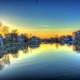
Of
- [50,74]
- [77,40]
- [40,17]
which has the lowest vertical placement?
[50,74]

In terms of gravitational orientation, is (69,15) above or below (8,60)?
above

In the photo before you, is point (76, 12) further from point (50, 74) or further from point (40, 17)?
point (50, 74)

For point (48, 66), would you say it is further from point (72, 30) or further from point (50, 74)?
point (72, 30)

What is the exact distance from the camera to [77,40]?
296 cm

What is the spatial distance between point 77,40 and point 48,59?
0.30 meters

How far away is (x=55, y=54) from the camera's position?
2949 millimetres

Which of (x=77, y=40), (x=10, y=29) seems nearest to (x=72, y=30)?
(x=77, y=40)

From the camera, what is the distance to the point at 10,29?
297 cm

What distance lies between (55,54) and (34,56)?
18cm

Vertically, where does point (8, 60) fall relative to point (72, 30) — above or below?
below

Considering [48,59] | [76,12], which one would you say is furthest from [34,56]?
[76,12]

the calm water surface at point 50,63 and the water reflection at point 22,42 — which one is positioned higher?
the water reflection at point 22,42

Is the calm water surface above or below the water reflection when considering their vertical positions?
below

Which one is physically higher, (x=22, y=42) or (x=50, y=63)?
(x=22, y=42)
